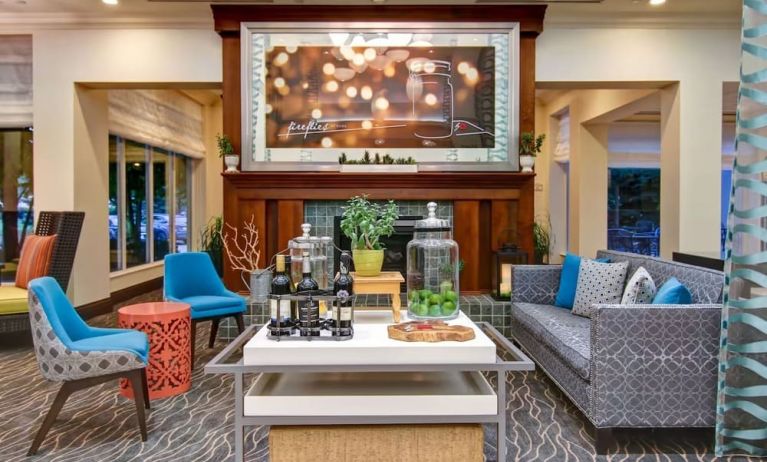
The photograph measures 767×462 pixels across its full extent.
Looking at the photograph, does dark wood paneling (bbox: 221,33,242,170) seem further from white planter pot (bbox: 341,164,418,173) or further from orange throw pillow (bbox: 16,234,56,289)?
orange throw pillow (bbox: 16,234,56,289)

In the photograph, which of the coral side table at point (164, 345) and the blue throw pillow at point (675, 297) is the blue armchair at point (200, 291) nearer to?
the coral side table at point (164, 345)

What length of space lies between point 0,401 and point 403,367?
276cm

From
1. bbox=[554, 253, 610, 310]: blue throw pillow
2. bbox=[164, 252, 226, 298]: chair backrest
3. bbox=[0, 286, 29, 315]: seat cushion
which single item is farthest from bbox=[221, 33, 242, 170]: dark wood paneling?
bbox=[554, 253, 610, 310]: blue throw pillow

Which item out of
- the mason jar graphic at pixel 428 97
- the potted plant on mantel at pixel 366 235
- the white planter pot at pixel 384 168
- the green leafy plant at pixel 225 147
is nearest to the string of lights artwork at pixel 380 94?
the mason jar graphic at pixel 428 97

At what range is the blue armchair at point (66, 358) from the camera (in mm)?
2576

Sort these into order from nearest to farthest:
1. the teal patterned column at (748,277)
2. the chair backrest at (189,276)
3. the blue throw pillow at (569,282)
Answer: the teal patterned column at (748,277), the blue throw pillow at (569,282), the chair backrest at (189,276)

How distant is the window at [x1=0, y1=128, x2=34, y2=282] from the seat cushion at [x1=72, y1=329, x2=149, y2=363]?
3.66 m

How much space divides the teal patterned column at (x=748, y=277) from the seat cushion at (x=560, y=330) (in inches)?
24.3

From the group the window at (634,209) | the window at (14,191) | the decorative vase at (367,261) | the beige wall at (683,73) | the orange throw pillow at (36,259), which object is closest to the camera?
the decorative vase at (367,261)

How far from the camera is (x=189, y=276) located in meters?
4.40

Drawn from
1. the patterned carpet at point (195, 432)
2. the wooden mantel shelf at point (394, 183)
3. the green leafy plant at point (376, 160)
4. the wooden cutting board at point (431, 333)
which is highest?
the green leafy plant at point (376, 160)

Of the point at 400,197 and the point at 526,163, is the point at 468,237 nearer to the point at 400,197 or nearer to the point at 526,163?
the point at 400,197

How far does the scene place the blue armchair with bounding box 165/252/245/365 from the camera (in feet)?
13.5

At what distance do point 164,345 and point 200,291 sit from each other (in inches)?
48.5
